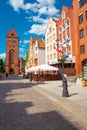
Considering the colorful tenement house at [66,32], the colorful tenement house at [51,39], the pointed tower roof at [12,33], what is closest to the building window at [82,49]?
the colorful tenement house at [66,32]

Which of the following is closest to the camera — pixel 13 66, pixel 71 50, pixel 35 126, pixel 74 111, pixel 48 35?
pixel 35 126

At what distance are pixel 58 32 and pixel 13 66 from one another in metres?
77.2

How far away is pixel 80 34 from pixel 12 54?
91800 mm

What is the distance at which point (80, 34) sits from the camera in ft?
126

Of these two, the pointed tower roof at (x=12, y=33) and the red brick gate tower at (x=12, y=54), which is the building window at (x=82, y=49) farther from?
the pointed tower roof at (x=12, y=33)

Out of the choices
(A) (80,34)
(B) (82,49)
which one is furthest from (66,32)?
(B) (82,49)

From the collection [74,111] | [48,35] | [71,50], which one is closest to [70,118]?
[74,111]

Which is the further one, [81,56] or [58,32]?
[58,32]

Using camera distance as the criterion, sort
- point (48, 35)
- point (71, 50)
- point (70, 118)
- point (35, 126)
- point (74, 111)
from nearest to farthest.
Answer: point (35, 126) < point (70, 118) < point (74, 111) < point (71, 50) < point (48, 35)

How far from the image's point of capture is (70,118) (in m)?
7.79

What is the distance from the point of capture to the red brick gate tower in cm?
12400

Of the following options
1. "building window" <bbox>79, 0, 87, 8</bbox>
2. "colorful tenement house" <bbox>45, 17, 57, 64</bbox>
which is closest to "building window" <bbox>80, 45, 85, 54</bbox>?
"building window" <bbox>79, 0, 87, 8</bbox>

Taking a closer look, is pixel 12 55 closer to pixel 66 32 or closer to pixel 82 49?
pixel 66 32

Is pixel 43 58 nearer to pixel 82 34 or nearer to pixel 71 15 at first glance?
pixel 71 15
